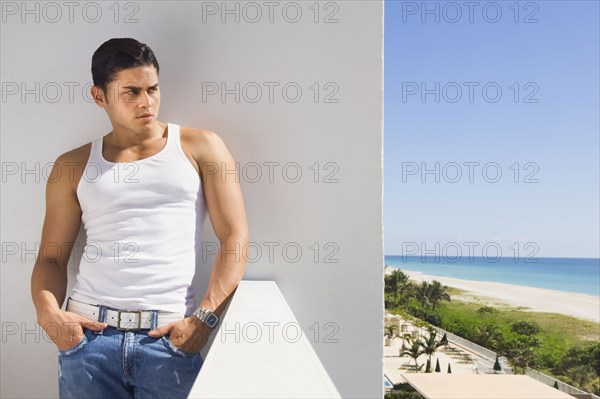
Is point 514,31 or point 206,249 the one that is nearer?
point 206,249

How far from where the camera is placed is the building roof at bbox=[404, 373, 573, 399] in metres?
12.2

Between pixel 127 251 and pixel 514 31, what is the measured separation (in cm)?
3542

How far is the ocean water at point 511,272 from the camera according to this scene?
30.4m

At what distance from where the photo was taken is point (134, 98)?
1.77m

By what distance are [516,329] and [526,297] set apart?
3083 mm

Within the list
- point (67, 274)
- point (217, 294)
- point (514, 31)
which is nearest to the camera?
point (217, 294)

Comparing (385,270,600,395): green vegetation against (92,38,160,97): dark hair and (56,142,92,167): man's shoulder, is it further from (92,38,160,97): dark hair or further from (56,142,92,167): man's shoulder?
(92,38,160,97): dark hair

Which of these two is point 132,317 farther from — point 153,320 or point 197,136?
point 197,136

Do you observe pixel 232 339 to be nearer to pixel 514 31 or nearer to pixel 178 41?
pixel 178 41

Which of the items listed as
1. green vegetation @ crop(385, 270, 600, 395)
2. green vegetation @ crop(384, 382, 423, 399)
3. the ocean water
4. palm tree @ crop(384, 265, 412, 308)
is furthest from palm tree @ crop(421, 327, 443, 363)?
the ocean water

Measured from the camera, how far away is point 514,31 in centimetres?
3294

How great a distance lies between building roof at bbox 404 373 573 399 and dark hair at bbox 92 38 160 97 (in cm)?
1157

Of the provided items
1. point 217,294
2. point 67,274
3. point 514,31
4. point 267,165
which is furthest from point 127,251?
point 514,31

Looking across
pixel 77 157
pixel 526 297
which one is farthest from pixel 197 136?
pixel 526 297
